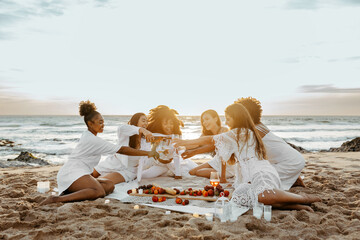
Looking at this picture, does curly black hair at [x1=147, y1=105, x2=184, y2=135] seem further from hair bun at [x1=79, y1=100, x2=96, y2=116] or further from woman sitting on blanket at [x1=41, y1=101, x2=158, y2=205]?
hair bun at [x1=79, y1=100, x2=96, y2=116]

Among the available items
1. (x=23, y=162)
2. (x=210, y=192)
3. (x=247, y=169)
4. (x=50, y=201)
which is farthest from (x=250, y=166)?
(x=23, y=162)

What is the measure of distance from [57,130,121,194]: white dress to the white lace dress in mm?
1813

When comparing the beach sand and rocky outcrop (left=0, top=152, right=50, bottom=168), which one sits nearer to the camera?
the beach sand

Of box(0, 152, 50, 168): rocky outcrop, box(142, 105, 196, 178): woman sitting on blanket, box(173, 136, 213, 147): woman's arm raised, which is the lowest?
box(0, 152, 50, 168): rocky outcrop

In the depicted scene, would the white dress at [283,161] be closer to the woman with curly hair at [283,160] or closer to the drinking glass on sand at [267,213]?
the woman with curly hair at [283,160]

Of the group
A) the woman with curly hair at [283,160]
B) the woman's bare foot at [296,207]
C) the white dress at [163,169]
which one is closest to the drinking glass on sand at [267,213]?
the woman's bare foot at [296,207]

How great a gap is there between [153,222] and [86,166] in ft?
5.90

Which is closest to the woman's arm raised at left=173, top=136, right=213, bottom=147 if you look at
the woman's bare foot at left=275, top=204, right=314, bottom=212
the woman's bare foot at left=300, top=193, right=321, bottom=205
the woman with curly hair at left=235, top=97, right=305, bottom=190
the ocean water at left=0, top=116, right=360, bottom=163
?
the woman with curly hair at left=235, top=97, right=305, bottom=190

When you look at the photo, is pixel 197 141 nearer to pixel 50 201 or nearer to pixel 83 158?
pixel 83 158

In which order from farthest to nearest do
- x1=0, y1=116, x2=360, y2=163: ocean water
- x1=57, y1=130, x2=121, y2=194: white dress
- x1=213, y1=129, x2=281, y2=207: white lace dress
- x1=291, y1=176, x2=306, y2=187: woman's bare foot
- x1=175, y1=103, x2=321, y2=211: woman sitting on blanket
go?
1. x1=0, y1=116, x2=360, y2=163: ocean water
2. x1=291, y1=176, x2=306, y2=187: woman's bare foot
3. x1=57, y1=130, x2=121, y2=194: white dress
4. x1=213, y1=129, x2=281, y2=207: white lace dress
5. x1=175, y1=103, x2=321, y2=211: woman sitting on blanket

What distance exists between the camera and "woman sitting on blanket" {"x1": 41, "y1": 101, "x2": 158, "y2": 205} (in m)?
4.66

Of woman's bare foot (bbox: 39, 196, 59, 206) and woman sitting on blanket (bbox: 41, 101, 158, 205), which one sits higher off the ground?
woman sitting on blanket (bbox: 41, 101, 158, 205)

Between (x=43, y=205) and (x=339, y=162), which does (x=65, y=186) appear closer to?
(x=43, y=205)

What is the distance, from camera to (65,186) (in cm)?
470
